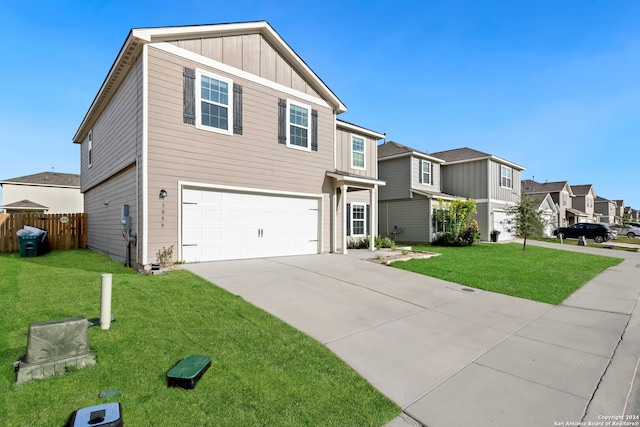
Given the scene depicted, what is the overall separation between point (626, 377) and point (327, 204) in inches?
373

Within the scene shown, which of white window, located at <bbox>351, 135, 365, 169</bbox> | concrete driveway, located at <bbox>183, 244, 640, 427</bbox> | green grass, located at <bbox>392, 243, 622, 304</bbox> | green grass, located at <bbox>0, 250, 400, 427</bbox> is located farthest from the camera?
white window, located at <bbox>351, 135, 365, 169</bbox>

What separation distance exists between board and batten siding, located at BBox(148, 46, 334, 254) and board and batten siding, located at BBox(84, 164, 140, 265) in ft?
3.22

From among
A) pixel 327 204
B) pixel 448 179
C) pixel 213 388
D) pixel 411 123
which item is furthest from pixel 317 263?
pixel 448 179

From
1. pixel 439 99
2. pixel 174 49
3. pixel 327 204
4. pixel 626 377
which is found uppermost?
pixel 439 99

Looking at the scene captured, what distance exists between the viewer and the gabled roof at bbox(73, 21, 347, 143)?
788 cm

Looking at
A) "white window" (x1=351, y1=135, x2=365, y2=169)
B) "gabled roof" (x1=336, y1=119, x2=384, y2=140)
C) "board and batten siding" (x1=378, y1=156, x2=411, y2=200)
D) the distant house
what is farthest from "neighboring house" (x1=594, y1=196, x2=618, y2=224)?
"white window" (x1=351, y1=135, x2=365, y2=169)

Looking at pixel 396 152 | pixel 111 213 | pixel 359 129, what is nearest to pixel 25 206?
pixel 111 213

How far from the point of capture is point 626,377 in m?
3.49

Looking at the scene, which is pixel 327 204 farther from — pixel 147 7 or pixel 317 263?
pixel 147 7

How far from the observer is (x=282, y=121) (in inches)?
423

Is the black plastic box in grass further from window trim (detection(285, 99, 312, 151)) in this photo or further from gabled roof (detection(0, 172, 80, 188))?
gabled roof (detection(0, 172, 80, 188))

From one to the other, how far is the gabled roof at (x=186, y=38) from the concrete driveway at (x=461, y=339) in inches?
243

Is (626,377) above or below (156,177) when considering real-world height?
below

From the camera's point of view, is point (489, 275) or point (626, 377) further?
point (489, 275)
